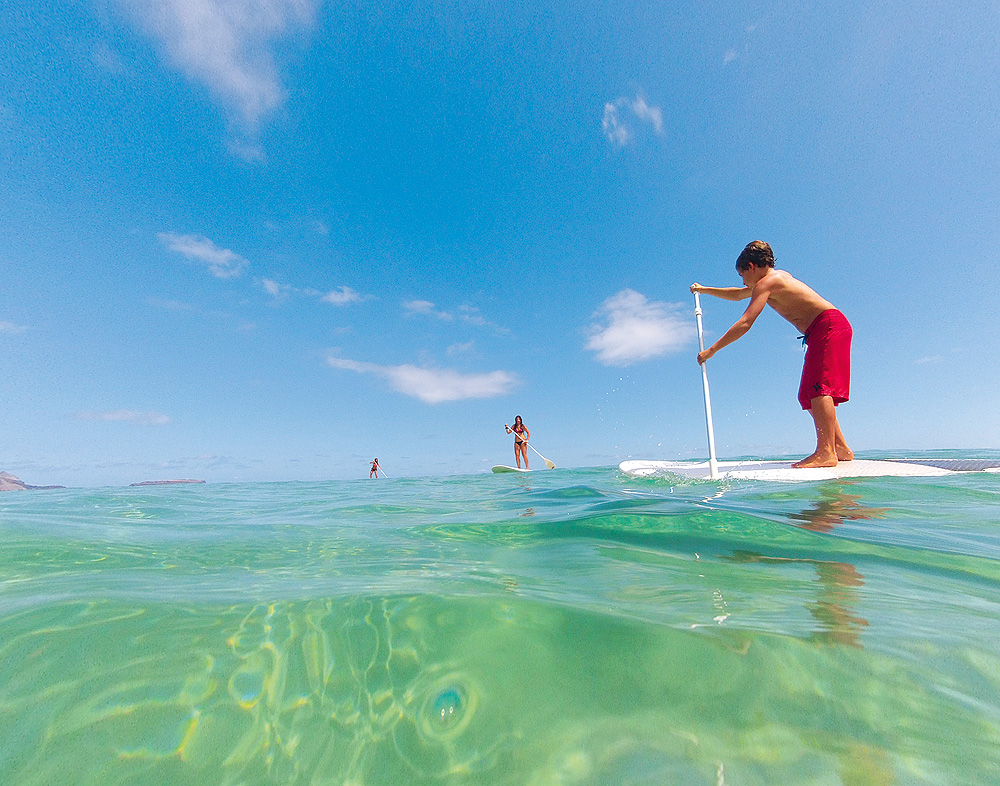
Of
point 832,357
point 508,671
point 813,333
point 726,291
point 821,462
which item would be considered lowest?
point 508,671

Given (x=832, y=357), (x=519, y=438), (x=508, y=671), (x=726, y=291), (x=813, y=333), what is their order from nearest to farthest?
(x=508, y=671), (x=832, y=357), (x=813, y=333), (x=726, y=291), (x=519, y=438)

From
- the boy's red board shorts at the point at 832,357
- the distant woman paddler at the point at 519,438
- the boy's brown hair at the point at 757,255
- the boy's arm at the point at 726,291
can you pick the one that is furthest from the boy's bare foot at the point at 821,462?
the distant woman paddler at the point at 519,438

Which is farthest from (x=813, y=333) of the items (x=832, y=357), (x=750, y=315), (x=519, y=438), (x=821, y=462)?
(x=519, y=438)

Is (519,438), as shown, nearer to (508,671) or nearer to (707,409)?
(707,409)

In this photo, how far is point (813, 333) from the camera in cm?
581

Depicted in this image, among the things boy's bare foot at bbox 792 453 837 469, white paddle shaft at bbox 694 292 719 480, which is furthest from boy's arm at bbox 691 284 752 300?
boy's bare foot at bbox 792 453 837 469

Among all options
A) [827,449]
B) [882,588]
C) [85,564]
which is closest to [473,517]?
[85,564]

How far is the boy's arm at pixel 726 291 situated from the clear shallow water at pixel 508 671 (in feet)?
15.9

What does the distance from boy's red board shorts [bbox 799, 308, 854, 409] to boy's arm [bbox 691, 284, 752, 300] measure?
45.3 inches

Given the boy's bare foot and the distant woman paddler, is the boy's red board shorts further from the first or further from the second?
the distant woman paddler

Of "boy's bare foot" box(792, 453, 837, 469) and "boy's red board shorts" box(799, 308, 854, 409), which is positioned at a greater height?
"boy's red board shorts" box(799, 308, 854, 409)

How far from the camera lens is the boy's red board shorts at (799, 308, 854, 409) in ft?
18.4

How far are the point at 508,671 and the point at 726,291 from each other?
712 cm

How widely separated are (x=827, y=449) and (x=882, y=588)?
4.61 meters
